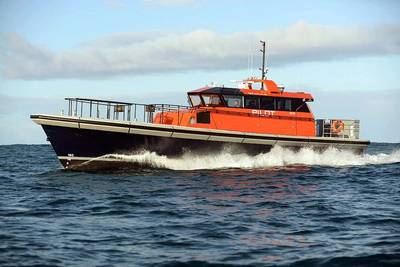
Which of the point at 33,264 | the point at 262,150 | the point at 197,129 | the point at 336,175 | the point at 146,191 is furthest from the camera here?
the point at 262,150

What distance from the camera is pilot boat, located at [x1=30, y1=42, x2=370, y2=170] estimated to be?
17000mm

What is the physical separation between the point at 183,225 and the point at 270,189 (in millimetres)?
5271

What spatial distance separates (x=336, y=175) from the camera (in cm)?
1706

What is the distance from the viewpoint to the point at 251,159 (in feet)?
65.0

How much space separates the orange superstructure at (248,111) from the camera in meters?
19.4

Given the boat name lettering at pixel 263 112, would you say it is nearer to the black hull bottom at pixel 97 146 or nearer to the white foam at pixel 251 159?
the white foam at pixel 251 159

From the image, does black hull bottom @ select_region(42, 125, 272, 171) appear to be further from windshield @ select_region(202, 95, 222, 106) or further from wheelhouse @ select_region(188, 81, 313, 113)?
wheelhouse @ select_region(188, 81, 313, 113)

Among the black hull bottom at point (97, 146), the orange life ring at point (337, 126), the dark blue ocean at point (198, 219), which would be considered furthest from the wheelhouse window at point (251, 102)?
the orange life ring at point (337, 126)

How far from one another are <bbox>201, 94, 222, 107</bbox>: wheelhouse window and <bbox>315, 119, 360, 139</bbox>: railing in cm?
560

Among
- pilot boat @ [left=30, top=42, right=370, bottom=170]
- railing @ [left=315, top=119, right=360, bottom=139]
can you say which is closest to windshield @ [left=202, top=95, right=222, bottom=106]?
pilot boat @ [left=30, top=42, right=370, bottom=170]

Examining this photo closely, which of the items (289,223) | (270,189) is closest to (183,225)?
(289,223)

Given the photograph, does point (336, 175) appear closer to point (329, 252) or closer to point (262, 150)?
point (262, 150)

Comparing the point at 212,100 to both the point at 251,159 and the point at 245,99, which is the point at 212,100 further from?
the point at 251,159

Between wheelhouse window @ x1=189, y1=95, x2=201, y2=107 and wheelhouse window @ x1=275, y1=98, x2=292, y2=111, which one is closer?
wheelhouse window @ x1=189, y1=95, x2=201, y2=107
